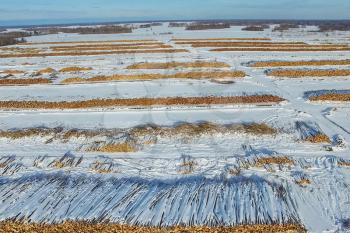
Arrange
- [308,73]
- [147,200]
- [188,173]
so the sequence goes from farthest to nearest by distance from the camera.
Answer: [308,73] < [188,173] < [147,200]

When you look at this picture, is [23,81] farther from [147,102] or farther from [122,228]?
[122,228]

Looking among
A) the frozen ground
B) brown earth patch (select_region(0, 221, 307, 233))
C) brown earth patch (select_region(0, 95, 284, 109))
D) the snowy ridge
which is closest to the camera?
brown earth patch (select_region(0, 221, 307, 233))

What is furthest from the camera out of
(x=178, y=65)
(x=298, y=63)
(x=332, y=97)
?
(x=178, y=65)

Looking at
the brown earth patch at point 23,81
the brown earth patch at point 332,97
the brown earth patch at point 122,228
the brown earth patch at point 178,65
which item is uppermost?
the brown earth patch at point 178,65

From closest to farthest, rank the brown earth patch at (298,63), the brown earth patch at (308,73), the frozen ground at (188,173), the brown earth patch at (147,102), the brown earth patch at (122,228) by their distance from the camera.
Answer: the brown earth patch at (122,228)
the frozen ground at (188,173)
the brown earth patch at (147,102)
the brown earth patch at (308,73)
the brown earth patch at (298,63)

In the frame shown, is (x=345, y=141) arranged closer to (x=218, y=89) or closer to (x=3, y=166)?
(x=218, y=89)

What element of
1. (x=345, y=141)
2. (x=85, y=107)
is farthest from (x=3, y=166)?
(x=345, y=141)

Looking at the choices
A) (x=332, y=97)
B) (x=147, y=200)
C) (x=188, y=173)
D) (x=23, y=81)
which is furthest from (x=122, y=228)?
(x=23, y=81)

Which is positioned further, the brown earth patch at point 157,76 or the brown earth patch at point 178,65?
the brown earth patch at point 178,65

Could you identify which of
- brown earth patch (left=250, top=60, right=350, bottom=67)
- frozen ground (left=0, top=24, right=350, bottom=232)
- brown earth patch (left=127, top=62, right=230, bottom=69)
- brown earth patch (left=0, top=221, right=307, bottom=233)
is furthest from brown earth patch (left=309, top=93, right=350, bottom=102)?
brown earth patch (left=0, top=221, right=307, bottom=233)

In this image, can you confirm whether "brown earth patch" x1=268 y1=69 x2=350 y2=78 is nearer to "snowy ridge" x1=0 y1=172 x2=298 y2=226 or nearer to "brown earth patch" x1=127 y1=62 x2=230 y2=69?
"brown earth patch" x1=127 y1=62 x2=230 y2=69

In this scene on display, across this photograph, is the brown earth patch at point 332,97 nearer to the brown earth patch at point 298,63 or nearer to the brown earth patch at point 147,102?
the brown earth patch at point 147,102

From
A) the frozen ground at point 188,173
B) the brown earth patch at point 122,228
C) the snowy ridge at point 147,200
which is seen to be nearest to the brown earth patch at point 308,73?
the frozen ground at point 188,173
